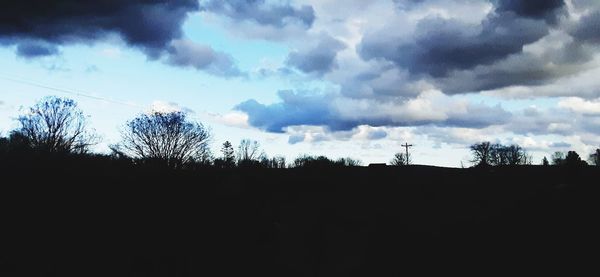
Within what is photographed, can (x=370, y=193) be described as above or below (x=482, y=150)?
below

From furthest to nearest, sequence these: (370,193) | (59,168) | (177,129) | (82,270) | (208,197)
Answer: (177,129) < (370,193) < (208,197) < (59,168) < (82,270)

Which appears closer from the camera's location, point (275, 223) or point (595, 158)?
point (275, 223)

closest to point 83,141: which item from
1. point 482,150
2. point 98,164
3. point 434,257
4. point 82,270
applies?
point 98,164

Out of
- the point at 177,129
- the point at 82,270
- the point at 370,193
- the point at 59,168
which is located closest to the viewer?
the point at 82,270

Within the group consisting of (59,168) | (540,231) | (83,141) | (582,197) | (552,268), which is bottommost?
(552,268)

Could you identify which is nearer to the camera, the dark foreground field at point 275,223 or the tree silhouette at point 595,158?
the dark foreground field at point 275,223

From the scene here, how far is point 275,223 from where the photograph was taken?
33.6 ft

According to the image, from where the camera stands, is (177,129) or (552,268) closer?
(552,268)

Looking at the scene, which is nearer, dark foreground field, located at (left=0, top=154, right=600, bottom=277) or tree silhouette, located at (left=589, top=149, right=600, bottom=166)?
dark foreground field, located at (left=0, top=154, right=600, bottom=277)

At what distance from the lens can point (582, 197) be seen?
10922 millimetres

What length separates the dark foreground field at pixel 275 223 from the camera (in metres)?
8.37

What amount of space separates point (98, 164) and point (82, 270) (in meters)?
4.46

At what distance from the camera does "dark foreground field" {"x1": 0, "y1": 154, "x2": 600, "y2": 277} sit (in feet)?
27.5

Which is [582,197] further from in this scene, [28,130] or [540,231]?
[28,130]
